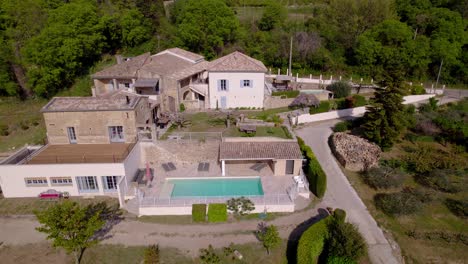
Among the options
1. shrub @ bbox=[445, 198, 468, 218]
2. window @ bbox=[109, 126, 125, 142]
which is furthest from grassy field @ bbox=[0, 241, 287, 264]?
shrub @ bbox=[445, 198, 468, 218]

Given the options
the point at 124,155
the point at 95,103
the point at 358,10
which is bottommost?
the point at 124,155

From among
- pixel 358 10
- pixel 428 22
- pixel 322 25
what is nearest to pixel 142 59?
pixel 322 25

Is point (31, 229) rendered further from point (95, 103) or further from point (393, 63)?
point (393, 63)

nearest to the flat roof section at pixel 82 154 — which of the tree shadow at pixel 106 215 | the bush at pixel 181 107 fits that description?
the tree shadow at pixel 106 215

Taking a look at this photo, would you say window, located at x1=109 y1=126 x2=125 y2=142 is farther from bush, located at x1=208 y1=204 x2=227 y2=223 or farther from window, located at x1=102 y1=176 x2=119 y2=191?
bush, located at x1=208 y1=204 x2=227 y2=223

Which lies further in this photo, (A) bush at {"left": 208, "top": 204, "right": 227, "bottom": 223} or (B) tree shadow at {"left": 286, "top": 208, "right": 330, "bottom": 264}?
(A) bush at {"left": 208, "top": 204, "right": 227, "bottom": 223}
